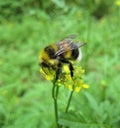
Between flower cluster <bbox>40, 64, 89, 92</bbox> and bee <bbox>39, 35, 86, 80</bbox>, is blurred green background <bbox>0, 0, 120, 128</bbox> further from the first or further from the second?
bee <bbox>39, 35, 86, 80</bbox>

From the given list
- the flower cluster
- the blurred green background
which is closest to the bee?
the flower cluster

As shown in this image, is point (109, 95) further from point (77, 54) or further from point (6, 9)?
point (6, 9)

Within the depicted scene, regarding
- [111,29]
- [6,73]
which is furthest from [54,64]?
[111,29]

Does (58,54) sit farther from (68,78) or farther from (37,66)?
(37,66)

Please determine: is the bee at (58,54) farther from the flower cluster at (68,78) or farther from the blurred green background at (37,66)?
the blurred green background at (37,66)

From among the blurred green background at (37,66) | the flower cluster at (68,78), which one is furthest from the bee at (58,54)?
the blurred green background at (37,66)

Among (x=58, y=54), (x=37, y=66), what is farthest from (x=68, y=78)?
(x=37, y=66)
